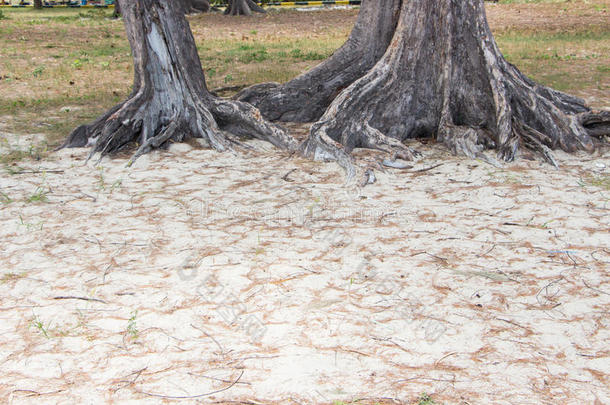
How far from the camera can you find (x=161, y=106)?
23.2 ft

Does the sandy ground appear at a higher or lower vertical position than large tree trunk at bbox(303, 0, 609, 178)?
lower

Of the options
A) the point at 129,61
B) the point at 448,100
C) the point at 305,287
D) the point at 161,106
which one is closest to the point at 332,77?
the point at 448,100

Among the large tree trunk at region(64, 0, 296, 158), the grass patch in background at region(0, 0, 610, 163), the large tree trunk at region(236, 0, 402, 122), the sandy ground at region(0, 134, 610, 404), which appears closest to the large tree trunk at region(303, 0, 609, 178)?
the large tree trunk at region(236, 0, 402, 122)

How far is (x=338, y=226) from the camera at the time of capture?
4.81 meters

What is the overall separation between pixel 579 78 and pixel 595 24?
8.70 meters

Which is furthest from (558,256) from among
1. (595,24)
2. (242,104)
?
(595,24)

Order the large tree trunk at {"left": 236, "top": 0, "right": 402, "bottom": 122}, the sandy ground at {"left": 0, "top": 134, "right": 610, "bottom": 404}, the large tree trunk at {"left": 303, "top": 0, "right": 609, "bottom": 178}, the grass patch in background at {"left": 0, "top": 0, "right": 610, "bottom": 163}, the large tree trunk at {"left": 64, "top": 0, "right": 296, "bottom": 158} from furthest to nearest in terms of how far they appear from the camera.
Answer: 1. the grass patch in background at {"left": 0, "top": 0, "right": 610, "bottom": 163}
2. the large tree trunk at {"left": 236, "top": 0, "right": 402, "bottom": 122}
3. the large tree trunk at {"left": 64, "top": 0, "right": 296, "bottom": 158}
4. the large tree trunk at {"left": 303, "top": 0, "right": 609, "bottom": 178}
5. the sandy ground at {"left": 0, "top": 134, "right": 610, "bottom": 404}

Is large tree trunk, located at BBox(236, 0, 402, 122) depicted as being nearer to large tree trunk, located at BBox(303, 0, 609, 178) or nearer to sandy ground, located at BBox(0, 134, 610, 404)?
large tree trunk, located at BBox(303, 0, 609, 178)

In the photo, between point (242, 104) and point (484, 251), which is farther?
point (242, 104)

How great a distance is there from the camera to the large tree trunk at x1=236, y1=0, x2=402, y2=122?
7.54m

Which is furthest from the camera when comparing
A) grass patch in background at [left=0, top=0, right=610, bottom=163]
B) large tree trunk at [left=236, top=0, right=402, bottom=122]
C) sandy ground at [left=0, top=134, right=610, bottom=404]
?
grass patch in background at [left=0, top=0, right=610, bottom=163]

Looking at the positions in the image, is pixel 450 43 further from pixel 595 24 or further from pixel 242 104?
pixel 595 24

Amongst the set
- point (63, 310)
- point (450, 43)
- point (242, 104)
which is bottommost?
point (63, 310)

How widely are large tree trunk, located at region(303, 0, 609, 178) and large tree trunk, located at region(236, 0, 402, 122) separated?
504mm
